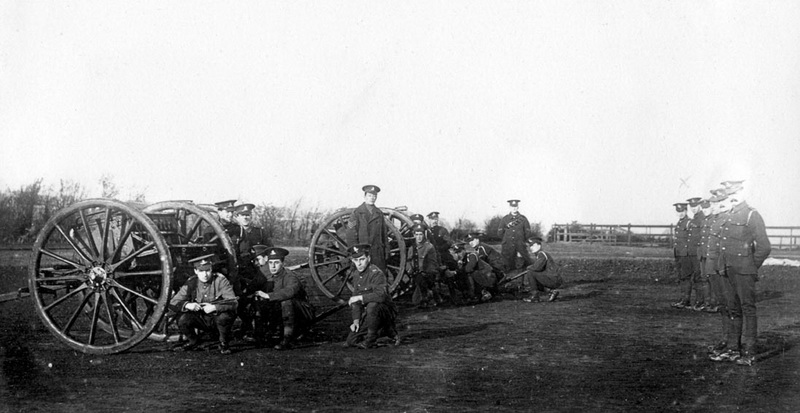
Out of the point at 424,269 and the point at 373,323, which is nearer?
the point at 373,323

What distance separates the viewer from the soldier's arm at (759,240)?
6202 millimetres

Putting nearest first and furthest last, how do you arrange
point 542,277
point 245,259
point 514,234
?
point 245,259 < point 542,277 < point 514,234

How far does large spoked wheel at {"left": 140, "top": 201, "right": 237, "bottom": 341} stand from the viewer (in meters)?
7.18

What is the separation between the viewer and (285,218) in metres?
34.6

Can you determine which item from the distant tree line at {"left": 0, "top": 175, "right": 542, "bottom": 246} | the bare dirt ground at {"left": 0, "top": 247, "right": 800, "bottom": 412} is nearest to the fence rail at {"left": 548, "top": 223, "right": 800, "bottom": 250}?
the distant tree line at {"left": 0, "top": 175, "right": 542, "bottom": 246}

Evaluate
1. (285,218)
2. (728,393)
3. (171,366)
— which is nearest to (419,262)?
(171,366)

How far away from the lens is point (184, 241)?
7.66 metres

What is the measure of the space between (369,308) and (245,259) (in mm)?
1859

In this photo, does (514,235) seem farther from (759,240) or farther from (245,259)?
(759,240)

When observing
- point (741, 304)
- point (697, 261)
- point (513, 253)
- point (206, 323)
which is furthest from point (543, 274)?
point (206, 323)

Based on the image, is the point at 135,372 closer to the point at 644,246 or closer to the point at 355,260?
the point at 355,260

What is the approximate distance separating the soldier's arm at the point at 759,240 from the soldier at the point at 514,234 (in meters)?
6.89

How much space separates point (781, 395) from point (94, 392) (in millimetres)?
5046

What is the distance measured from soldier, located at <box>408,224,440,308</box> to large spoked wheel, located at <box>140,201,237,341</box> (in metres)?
3.94
